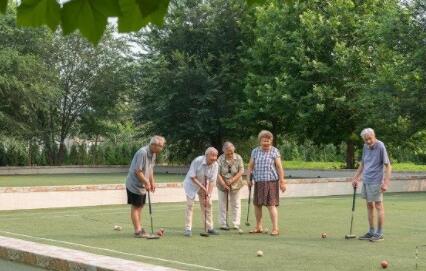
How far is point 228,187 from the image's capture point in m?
12.4

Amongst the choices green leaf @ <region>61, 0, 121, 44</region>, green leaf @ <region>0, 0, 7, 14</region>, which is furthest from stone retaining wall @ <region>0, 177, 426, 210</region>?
green leaf @ <region>61, 0, 121, 44</region>

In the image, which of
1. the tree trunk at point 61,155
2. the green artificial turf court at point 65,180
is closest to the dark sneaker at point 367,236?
the green artificial turf court at point 65,180

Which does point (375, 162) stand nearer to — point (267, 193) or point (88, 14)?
point (267, 193)

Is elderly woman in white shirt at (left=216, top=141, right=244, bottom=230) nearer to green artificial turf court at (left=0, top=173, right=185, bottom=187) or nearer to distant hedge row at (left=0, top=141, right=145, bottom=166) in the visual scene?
green artificial turf court at (left=0, top=173, right=185, bottom=187)

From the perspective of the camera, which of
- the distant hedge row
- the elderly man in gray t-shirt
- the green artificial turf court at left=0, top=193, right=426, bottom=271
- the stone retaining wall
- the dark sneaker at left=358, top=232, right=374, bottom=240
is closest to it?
the green artificial turf court at left=0, top=193, right=426, bottom=271

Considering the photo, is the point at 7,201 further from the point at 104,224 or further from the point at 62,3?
the point at 62,3

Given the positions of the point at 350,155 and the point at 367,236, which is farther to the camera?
the point at 350,155

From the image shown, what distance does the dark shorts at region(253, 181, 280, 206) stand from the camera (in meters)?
11.6

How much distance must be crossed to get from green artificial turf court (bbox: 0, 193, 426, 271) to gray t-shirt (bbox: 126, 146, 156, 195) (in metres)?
0.75

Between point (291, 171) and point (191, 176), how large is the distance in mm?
25818

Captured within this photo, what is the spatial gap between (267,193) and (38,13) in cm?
970

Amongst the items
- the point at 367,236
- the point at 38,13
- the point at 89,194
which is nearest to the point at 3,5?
the point at 38,13

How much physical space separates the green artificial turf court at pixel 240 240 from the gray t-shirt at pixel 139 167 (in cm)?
75

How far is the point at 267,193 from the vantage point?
38.1 feet
